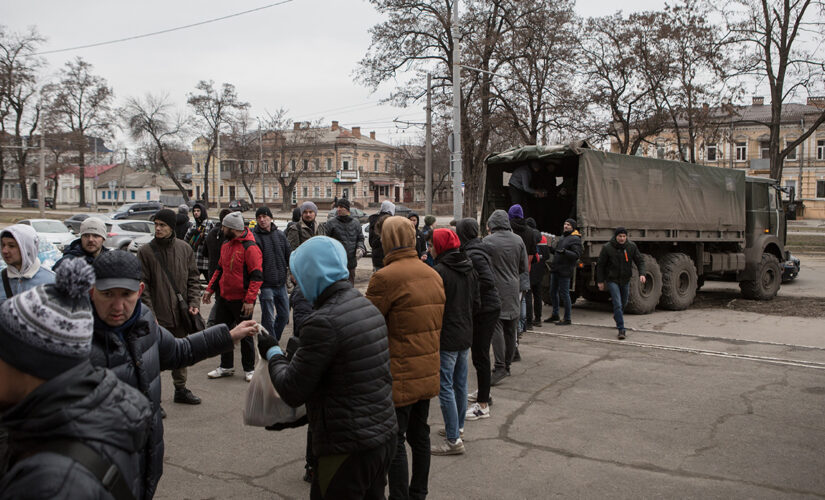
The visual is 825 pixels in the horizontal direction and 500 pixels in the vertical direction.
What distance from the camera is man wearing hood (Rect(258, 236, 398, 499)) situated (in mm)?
2893

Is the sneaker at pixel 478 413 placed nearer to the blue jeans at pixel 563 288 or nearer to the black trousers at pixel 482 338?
the black trousers at pixel 482 338

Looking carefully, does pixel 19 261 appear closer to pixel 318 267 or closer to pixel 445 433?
pixel 318 267

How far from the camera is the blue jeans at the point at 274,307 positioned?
7.65 m

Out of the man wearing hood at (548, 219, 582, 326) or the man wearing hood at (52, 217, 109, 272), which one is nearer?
the man wearing hood at (52, 217, 109, 272)

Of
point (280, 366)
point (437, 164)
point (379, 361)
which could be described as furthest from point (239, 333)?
point (437, 164)

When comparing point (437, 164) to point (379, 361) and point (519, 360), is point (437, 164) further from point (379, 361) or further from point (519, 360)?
point (379, 361)

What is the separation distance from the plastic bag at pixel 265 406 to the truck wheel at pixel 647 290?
1032 cm

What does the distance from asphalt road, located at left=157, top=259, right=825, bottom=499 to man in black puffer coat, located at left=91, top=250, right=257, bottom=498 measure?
1952mm

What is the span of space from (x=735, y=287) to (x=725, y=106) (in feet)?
43.4

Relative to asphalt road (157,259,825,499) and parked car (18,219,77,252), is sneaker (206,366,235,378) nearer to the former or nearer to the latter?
asphalt road (157,259,825,499)

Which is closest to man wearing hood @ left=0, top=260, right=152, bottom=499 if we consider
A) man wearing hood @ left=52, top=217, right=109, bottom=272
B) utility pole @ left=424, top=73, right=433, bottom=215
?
man wearing hood @ left=52, top=217, right=109, bottom=272

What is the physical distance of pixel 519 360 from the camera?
845 cm

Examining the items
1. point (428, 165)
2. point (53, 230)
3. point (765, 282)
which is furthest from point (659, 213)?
point (53, 230)

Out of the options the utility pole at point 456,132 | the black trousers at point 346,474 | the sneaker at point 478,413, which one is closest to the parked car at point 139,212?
the utility pole at point 456,132
